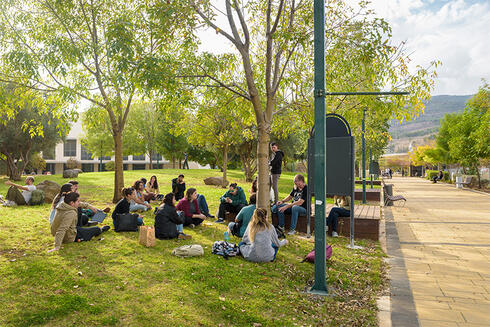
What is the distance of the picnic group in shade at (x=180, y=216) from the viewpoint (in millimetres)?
6504

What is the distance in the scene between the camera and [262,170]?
8.50 m

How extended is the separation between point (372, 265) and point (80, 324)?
5.18m

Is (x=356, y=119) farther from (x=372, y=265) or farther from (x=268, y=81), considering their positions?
(x=372, y=265)

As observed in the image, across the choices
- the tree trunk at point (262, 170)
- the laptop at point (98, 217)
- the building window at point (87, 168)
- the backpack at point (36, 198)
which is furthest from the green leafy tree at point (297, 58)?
the building window at point (87, 168)

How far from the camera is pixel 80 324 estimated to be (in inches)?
155

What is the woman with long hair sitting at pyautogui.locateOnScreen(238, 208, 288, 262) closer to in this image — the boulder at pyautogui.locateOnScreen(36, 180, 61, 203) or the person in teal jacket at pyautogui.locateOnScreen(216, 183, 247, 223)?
the person in teal jacket at pyautogui.locateOnScreen(216, 183, 247, 223)

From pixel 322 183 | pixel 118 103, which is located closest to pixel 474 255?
pixel 322 183

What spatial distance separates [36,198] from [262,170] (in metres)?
9.01

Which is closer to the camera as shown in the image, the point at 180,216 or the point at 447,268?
the point at 447,268

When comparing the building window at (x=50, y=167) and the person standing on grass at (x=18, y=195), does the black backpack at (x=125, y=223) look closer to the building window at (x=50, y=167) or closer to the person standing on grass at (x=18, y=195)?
the person standing on grass at (x=18, y=195)

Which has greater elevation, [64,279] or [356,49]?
[356,49]

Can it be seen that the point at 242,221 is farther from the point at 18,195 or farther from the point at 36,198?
the point at 18,195

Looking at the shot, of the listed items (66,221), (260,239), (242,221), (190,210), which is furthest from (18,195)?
(260,239)

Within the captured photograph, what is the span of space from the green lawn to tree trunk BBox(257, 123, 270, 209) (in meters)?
1.36
